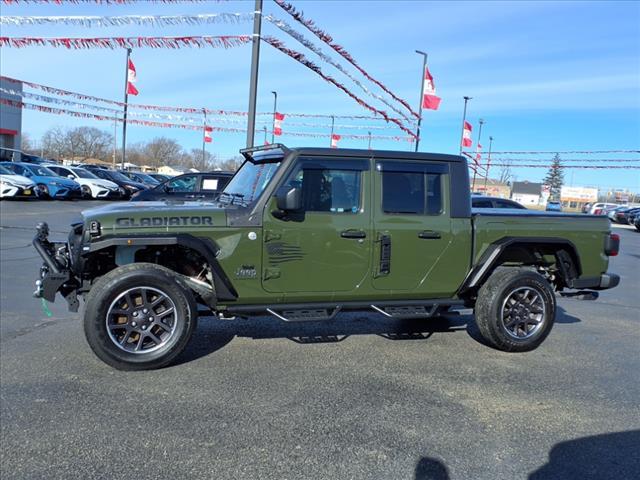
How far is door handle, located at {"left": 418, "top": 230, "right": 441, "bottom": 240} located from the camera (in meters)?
4.95

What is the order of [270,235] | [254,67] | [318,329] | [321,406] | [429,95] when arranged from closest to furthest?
[321,406] < [270,235] < [318,329] < [254,67] < [429,95]

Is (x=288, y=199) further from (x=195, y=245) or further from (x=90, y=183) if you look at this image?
(x=90, y=183)

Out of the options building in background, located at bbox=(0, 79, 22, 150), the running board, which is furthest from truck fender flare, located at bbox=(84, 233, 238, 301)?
building in background, located at bbox=(0, 79, 22, 150)

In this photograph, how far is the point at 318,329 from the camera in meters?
5.81

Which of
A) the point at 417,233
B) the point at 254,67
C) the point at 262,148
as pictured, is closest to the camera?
the point at 417,233

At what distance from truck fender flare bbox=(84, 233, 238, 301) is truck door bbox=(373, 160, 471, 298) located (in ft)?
4.50

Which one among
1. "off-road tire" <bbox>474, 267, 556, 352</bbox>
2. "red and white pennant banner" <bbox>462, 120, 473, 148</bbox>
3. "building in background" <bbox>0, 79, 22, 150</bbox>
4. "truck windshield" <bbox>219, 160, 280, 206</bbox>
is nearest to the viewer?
"truck windshield" <bbox>219, 160, 280, 206</bbox>

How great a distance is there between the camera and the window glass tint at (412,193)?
16.2 feet

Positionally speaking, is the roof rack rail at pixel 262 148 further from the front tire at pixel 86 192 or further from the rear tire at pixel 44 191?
the front tire at pixel 86 192

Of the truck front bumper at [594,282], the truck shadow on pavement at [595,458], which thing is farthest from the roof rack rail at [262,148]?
the truck front bumper at [594,282]

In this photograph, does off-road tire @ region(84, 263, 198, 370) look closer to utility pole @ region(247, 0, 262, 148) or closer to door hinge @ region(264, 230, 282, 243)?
door hinge @ region(264, 230, 282, 243)

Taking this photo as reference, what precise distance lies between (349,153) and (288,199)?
86 centimetres

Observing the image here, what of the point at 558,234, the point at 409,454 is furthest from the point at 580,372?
the point at 409,454

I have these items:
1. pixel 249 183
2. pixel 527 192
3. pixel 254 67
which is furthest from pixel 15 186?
pixel 527 192
